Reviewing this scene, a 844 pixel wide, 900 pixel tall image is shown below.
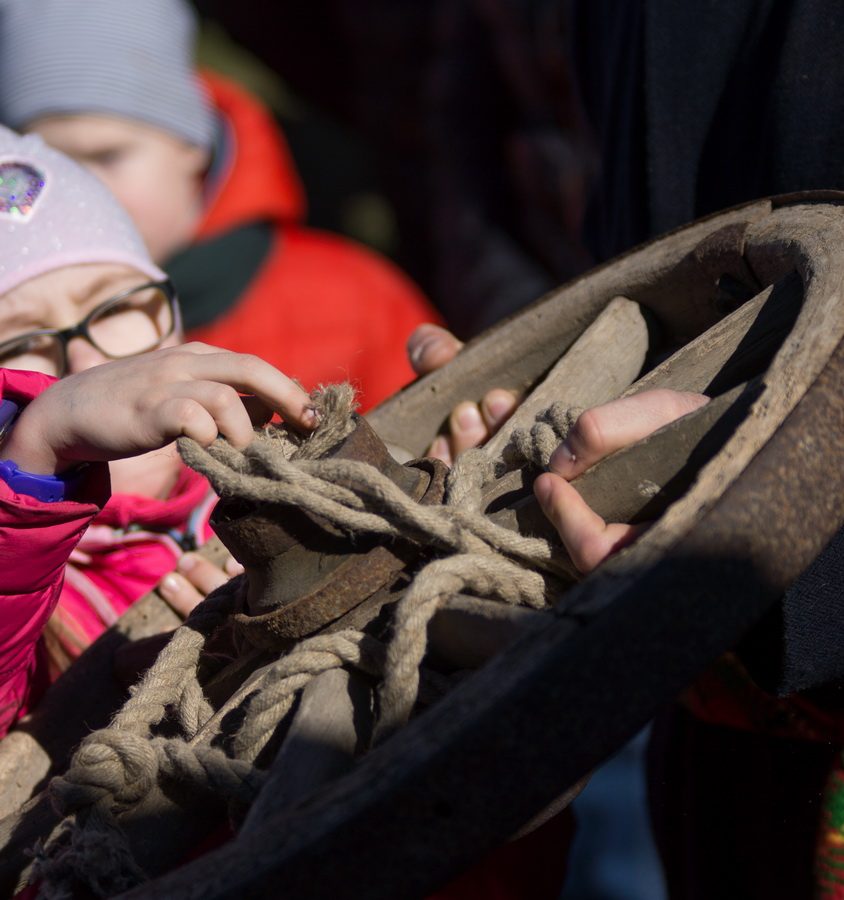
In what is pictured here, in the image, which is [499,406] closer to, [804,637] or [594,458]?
[594,458]

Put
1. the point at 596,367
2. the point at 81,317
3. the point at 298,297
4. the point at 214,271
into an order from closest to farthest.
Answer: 1. the point at 596,367
2. the point at 81,317
3. the point at 214,271
4. the point at 298,297

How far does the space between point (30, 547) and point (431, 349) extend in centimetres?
68

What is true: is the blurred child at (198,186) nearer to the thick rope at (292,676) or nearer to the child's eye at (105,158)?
the child's eye at (105,158)

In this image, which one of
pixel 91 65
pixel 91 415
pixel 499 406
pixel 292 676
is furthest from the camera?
pixel 91 65

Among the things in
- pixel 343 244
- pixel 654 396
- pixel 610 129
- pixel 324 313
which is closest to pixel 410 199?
pixel 343 244

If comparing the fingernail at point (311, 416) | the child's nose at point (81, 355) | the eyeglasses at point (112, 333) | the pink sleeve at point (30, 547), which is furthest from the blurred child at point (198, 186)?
the fingernail at point (311, 416)

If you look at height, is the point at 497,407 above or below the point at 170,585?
above

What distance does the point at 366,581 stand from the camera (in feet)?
3.02

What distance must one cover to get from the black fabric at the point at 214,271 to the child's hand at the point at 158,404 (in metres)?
1.89

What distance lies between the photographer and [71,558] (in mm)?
1561

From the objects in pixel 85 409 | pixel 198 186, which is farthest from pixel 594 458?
pixel 198 186

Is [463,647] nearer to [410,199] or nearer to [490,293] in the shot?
[490,293]

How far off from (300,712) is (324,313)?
2.34 metres

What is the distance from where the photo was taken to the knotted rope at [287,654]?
841 mm
